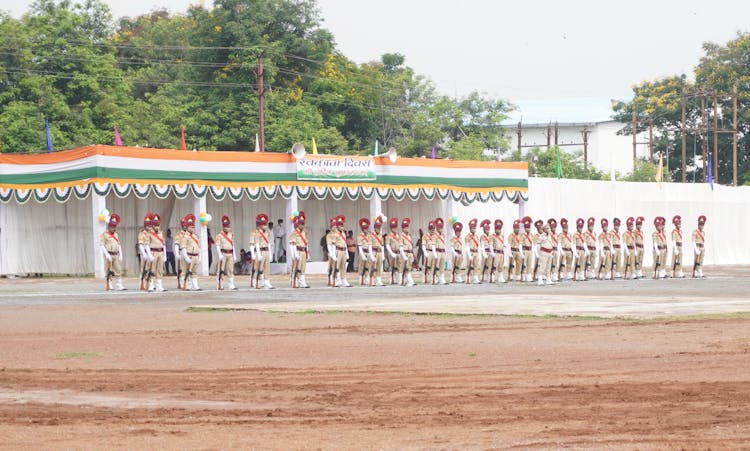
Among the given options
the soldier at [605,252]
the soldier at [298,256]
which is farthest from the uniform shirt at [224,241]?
the soldier at [605,252]

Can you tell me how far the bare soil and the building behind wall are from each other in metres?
81.1

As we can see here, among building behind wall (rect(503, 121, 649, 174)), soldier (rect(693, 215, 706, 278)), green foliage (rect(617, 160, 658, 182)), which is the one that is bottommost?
soldier (rect(693, 215, 706, 278))

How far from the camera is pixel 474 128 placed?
257ft

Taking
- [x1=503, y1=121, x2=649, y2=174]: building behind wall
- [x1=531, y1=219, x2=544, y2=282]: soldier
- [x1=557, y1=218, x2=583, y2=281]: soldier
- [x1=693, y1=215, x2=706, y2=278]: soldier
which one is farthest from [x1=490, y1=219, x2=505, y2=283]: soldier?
[x1=503, y1=121, x2=649, y2=174]: building behind wall

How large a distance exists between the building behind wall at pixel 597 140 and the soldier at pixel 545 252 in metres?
60.1

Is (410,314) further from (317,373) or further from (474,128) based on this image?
(474,128)

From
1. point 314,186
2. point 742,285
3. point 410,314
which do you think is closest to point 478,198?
point 314,186

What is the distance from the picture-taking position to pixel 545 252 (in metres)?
38.3

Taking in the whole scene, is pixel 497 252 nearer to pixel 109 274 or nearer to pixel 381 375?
pixel 109 274

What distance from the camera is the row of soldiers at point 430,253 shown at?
107ft

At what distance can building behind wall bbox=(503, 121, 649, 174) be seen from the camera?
99500 millimetres

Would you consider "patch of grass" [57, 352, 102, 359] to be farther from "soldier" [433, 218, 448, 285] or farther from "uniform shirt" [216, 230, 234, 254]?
"soldier" [433, 218, 448, 285]

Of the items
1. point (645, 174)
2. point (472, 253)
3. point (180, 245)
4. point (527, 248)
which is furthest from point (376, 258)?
point (645, 174)

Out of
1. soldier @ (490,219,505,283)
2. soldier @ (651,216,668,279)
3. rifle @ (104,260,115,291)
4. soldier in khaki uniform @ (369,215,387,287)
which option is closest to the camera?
rifle @ (104,260,115,291)
